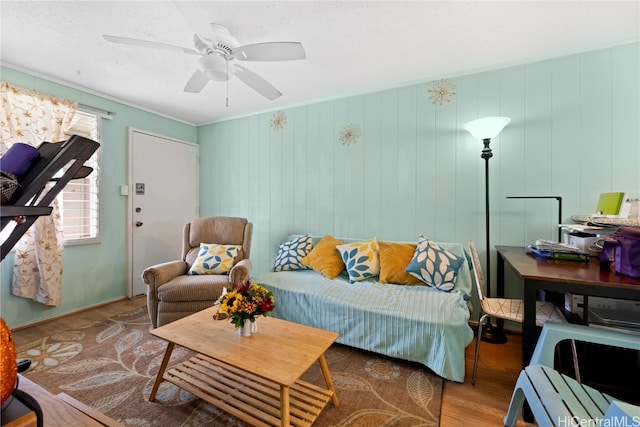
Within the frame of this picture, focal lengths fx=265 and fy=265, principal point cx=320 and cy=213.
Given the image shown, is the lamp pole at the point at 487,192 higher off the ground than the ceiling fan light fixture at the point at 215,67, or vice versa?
the ceiling fan light fixture at the point at 215,67

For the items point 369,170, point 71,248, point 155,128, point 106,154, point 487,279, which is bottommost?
point 487,279

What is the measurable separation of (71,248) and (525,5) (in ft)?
14.1

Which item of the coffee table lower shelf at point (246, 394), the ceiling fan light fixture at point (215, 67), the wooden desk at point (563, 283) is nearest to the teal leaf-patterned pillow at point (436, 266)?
the wooden desk at point (563, 283)

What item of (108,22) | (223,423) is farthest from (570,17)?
(223,423)

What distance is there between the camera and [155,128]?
11.3 feet

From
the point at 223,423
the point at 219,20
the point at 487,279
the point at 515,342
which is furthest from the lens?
the point at 487,279

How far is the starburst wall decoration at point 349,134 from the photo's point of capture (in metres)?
2.90

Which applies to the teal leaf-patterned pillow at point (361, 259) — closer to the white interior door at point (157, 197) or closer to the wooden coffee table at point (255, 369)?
the wooden coffee table at point (255, 369)

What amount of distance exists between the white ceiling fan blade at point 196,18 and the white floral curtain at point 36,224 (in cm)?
188

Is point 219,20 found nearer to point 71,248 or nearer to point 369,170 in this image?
point 369,170

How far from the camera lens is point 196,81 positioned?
2010mm

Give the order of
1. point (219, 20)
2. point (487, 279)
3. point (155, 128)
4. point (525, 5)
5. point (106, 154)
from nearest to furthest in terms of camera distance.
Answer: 1. point (525, 5)
2. point (219, 20)
3. point (487, 279)
4. point (106, 154)
5. point (155, 128)

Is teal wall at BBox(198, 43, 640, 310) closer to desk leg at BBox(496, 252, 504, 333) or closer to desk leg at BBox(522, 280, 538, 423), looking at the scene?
desk leg at BBox(496, 252, 504, 333)

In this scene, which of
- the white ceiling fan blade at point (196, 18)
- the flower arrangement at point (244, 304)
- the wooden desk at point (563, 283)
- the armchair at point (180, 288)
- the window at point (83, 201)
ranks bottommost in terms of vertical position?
the armchair at point (180, 288)
